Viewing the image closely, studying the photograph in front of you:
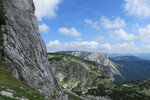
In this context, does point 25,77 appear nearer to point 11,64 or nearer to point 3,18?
point 11,64

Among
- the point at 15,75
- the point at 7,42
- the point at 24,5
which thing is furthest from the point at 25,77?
the point at 24,5

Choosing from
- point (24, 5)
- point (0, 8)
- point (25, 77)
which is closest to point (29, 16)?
point (24, 5)

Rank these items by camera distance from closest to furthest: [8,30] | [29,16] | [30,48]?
[8,30] → [30,48] → [29,16]

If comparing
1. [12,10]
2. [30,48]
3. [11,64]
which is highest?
[12,10]

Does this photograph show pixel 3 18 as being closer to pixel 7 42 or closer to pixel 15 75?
pixel 7 42

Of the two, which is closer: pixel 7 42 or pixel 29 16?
pixel 7 42

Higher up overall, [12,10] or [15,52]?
[12,10]

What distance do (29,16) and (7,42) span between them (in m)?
31.6

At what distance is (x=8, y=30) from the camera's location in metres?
69.4

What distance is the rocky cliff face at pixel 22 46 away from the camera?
6009cm

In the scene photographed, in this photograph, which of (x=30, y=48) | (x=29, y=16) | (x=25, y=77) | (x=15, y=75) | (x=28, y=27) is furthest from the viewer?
(x=29, y=16)

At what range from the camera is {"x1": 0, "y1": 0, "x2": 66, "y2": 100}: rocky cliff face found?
6009 centimetres

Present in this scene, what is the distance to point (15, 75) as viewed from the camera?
189 feet

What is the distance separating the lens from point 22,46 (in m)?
75.1
